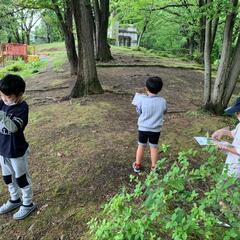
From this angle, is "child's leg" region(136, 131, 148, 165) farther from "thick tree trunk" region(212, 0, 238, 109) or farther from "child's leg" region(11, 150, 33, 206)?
"thick tree trunk" region(212, 0, 238, 109)

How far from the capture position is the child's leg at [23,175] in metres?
3.51

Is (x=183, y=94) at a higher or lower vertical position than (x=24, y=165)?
lower

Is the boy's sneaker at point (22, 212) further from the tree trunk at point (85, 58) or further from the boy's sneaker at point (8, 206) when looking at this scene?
the tree trunk at point (85, 58)

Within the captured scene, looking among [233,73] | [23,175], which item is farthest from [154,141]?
[233,73]

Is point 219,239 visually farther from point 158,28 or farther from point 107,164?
point 158,28

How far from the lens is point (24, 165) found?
11.7 ft

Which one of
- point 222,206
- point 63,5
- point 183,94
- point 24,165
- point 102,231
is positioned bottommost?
point 183,94

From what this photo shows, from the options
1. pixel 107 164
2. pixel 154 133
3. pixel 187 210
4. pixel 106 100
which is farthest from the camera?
pixel 106 100

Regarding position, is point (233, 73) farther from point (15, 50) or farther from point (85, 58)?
point (15, 50)

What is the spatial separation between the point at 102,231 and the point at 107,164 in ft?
8.01

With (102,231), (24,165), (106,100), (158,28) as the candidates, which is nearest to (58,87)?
(106,100)

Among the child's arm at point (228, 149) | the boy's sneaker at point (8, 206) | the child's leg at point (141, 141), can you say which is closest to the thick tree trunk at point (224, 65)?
the child's leg at point (141, 141)

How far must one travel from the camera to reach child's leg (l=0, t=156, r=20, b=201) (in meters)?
3.60

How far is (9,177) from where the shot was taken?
3.69 meters
